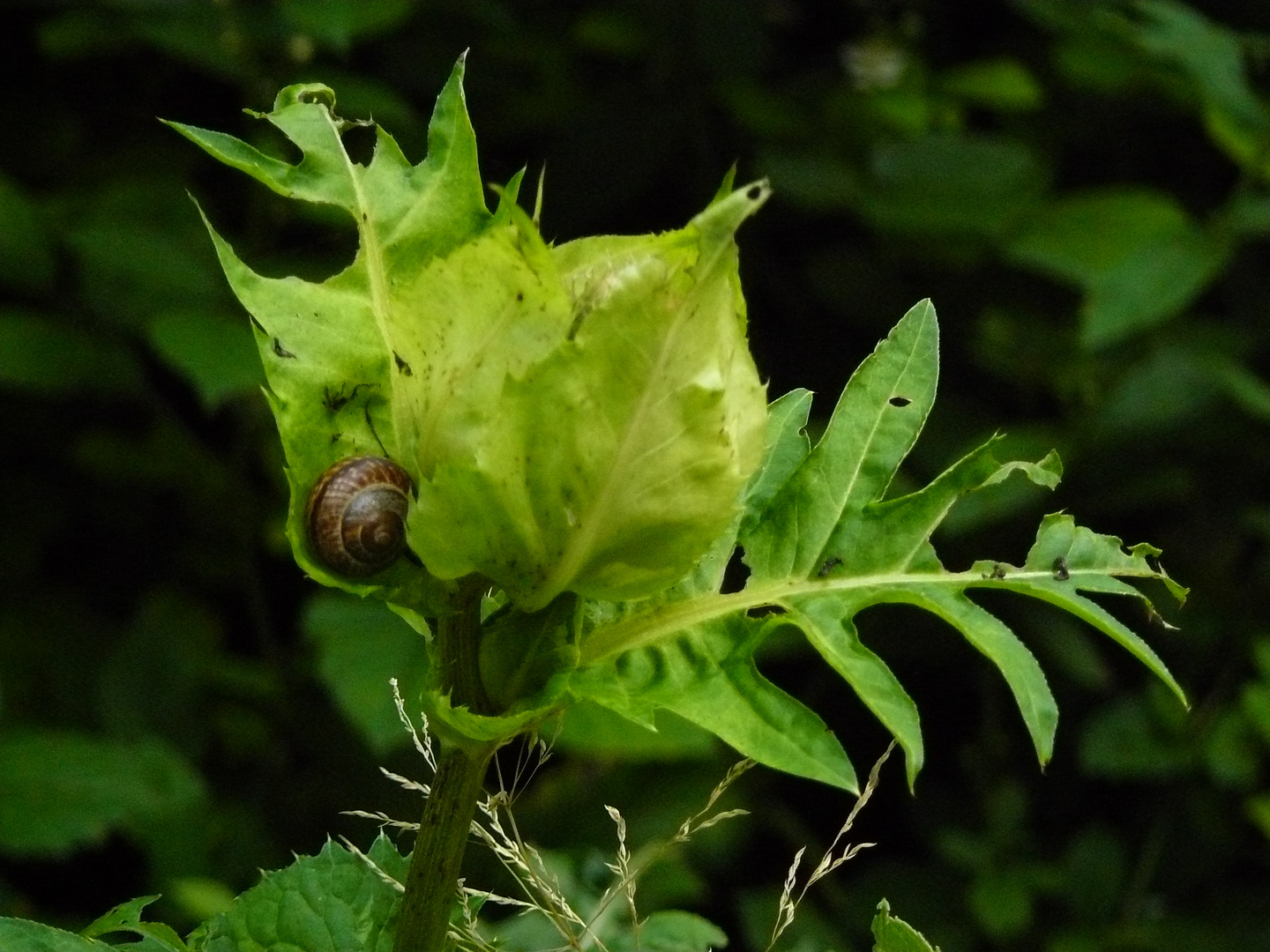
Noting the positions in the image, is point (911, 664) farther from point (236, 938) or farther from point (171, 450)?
point (236, 938)

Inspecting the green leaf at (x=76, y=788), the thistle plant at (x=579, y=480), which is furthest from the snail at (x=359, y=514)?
the green leaf at (x=76, y=788)

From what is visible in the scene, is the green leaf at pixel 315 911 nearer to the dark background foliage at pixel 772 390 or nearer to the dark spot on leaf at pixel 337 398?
the dark spot on leaf at pixel 337 398

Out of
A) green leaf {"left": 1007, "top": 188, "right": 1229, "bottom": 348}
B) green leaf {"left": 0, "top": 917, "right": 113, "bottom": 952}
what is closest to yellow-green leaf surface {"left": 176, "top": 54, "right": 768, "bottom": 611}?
green leaf {"left": 0, "top": 917, "right": 113, "bottom": 952}

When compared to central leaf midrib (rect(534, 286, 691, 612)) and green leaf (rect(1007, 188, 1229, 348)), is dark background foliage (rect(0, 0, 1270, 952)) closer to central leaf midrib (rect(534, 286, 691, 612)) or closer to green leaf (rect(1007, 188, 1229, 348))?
green leaf (rect(1007, 188, 1229, 348))

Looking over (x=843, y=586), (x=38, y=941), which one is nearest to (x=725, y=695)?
(x=843, y=586)

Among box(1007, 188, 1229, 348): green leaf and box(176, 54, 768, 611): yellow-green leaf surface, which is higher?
box(176, 54, 768, 611): yellow-green leaf surface

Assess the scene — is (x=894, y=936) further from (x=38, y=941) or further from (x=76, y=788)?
(x=76, y=788)
